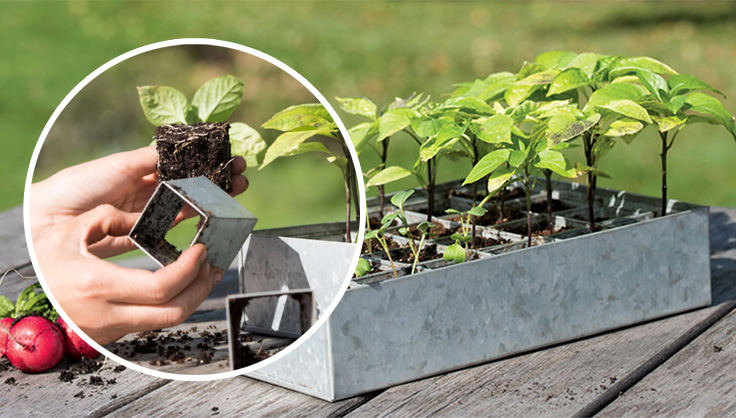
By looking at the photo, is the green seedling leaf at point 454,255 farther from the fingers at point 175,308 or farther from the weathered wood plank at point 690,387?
the fingers at point 175,308

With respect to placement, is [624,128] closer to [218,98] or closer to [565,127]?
[565,127]

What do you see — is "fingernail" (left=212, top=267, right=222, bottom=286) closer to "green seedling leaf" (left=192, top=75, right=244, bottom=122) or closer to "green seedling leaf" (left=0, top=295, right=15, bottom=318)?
"green seedling leaf" (left=192, top=75, right=244, bottom=122)

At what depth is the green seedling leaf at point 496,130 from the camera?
1.57m

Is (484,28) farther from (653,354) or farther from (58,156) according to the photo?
(58,156)

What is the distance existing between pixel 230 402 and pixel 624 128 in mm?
889

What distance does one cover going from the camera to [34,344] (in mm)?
1554

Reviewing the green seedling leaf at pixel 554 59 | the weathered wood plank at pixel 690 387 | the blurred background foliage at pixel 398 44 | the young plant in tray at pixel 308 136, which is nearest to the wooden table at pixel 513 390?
the weathered wood plank at pixel 690 387

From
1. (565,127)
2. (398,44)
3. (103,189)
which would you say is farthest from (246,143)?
(398,44)

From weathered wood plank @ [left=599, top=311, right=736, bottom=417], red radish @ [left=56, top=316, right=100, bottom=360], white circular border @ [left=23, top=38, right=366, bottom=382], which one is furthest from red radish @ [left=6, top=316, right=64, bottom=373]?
weathered wood plank @ [left=599, top=311, right=736, bottom=417]

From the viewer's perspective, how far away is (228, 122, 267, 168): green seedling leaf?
1.15 m

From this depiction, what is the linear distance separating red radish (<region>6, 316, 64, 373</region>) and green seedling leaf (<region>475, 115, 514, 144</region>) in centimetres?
85

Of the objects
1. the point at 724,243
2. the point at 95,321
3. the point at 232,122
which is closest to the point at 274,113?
the point at 232,122

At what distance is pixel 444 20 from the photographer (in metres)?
6.46

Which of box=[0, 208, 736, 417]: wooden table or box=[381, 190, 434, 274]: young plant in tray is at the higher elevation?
box=[381, 190, 434, 274]: young plant in tray
